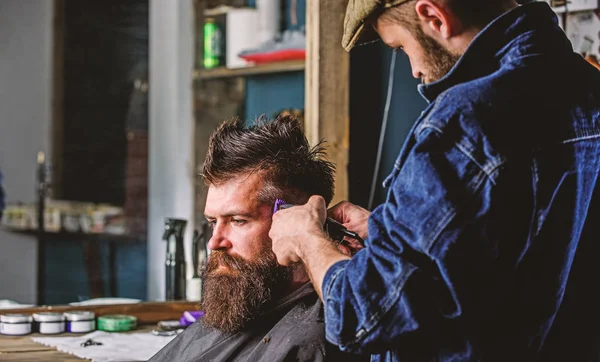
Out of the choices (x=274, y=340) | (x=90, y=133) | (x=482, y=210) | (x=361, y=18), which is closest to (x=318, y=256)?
(x=482, y=210)

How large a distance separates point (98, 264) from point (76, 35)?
124 centimetres

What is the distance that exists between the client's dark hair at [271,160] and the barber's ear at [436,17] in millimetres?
864

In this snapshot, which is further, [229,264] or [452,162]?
[229,264]

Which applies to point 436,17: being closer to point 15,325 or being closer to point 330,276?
point 330,276

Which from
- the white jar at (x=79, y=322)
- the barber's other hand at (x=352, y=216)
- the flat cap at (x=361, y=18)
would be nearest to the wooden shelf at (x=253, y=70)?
the white jar at (x=79, y=322)

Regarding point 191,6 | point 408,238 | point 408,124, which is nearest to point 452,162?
point 408,238

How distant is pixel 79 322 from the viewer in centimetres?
279

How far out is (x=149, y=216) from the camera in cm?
434

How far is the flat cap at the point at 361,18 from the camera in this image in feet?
4.54

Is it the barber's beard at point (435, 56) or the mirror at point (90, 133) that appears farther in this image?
the mirror at point (90, 133)

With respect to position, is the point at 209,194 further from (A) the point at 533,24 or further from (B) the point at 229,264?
(A) the point at 533,24

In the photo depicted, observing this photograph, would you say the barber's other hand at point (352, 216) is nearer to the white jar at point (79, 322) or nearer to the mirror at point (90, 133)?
the white jar at point (79, 322)

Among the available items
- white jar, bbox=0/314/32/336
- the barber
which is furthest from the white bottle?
the barber

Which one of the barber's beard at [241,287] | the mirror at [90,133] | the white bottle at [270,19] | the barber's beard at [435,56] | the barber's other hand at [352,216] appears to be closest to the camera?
the barber's beard at [435,56]
